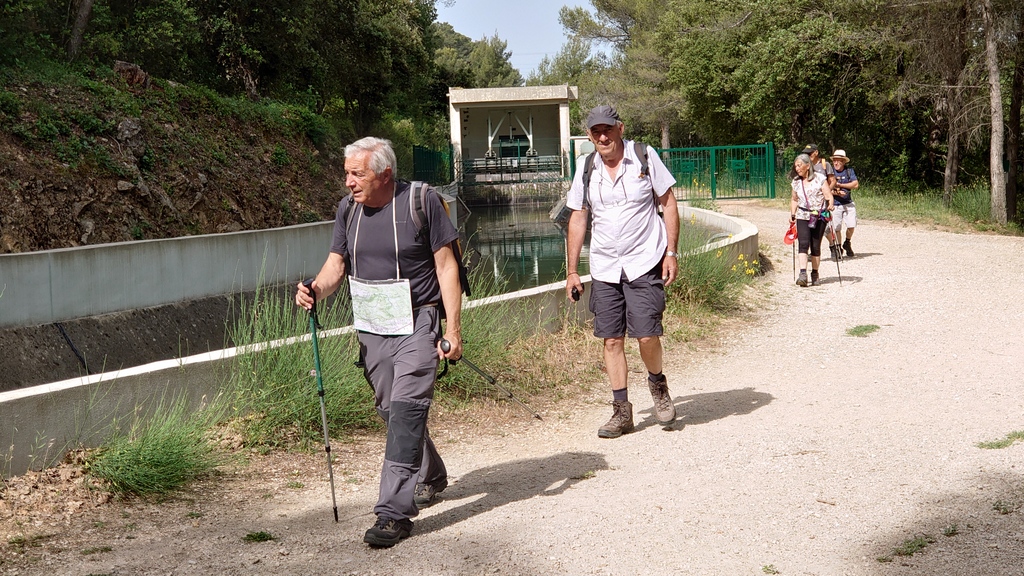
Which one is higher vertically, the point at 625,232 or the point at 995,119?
the point at 995,119

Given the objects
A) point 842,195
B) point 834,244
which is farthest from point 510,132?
point 834,244

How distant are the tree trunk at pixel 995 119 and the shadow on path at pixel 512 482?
60.8 ft

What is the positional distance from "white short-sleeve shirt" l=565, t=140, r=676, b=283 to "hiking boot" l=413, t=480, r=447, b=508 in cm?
175

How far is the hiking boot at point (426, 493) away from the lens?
18.0 ft

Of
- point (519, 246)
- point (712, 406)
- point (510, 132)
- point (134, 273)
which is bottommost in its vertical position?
point (519, 246)

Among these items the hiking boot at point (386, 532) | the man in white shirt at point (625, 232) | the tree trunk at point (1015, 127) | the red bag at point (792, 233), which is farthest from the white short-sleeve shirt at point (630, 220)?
the tree trunk at point (1015, 127)

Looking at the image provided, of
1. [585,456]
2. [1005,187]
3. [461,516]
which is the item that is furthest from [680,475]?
[1005,187]

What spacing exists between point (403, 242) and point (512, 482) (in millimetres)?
1688

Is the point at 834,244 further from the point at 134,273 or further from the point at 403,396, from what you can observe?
the point at 403,396

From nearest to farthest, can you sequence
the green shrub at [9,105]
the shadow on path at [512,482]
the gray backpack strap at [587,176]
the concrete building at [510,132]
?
the shadow on path at [512,482] < the gray backpack strap at [587,176] < the green shrub at [9,105] < the concrete building at [510,132]

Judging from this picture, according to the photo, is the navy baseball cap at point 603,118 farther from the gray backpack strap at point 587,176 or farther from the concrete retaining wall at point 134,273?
the concrete retaining wall at point 134,273

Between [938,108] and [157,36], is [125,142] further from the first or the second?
[938,108]

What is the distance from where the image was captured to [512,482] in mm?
5898

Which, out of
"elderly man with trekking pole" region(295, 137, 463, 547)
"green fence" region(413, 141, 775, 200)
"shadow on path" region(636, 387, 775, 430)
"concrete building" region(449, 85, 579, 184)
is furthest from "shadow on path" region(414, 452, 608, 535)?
"concrete building" region(449, 85, 579, 184)
